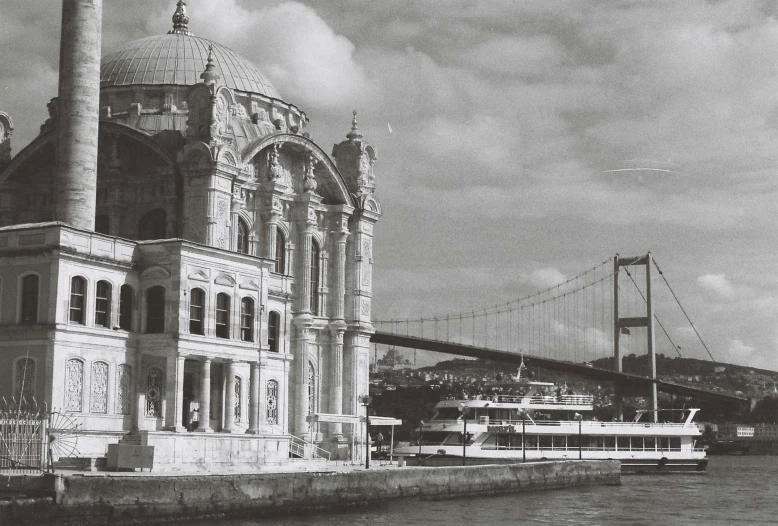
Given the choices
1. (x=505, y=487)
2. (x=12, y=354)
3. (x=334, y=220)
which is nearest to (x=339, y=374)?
(x=334, y=220)

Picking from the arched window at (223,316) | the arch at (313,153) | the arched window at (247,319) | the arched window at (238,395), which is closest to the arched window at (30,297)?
the arched window at (223,316)

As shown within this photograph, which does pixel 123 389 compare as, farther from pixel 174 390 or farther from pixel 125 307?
pixel 125 307

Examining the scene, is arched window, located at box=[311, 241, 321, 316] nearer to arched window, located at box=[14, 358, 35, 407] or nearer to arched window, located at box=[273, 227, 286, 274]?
arched window, located at box=[273, 227, 286, 274]

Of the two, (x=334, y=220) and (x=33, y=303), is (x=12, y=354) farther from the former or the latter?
(x=334, y=220)

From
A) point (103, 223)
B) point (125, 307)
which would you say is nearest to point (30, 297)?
point (125, 307)

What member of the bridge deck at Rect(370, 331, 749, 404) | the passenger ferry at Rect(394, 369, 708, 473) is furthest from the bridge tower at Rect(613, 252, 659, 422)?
the passenger ferry at Rect(394, 369, 708, 473)

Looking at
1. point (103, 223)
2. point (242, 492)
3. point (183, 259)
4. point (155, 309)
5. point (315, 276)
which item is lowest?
point (242, 492)
